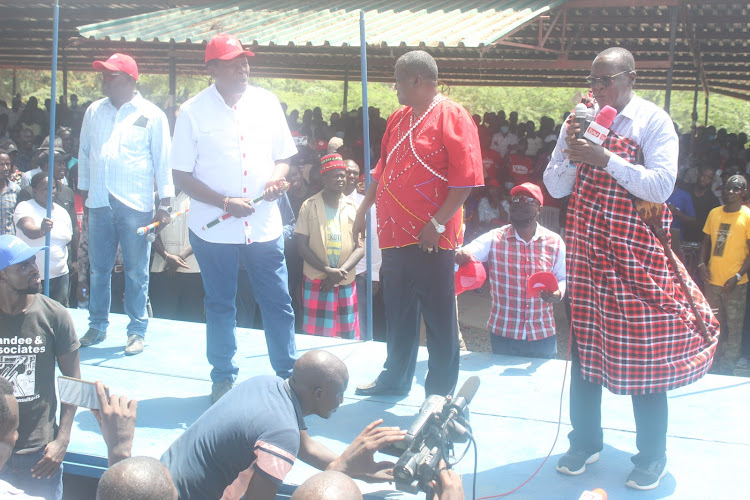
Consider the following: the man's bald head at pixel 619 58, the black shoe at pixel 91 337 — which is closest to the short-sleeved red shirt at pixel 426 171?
the man's bald head at pixel 619 58

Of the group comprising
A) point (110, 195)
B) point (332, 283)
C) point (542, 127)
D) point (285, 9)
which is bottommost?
point (332, 283)

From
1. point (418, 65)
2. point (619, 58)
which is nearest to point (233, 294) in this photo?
point (418, 65)

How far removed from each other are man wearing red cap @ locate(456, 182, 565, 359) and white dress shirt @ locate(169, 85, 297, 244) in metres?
1.52

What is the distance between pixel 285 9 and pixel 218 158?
18.5 ft

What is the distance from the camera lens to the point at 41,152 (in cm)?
707

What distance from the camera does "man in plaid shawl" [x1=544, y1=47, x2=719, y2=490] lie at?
3.01m

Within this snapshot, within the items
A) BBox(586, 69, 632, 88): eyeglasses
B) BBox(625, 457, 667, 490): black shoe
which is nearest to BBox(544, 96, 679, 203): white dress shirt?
BBox(586, 69, 632, 88): eyeglasses

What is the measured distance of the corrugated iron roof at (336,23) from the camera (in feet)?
23.3

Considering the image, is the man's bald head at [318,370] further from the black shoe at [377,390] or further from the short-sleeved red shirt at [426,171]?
the black shoe at [377,390]

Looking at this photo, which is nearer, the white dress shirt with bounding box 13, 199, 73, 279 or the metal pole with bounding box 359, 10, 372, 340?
the metal pole with bounding box 359, 10, 372, 340

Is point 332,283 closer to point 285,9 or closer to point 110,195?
point 110,195

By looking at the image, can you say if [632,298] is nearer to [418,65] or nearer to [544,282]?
[544,282]

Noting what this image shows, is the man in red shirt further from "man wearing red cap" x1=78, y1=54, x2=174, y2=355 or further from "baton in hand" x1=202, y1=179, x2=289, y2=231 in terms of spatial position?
"man wearing red cap" x1=78, y1=54, x2=174, y2=355

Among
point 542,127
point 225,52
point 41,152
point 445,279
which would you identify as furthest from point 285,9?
point 445,279
